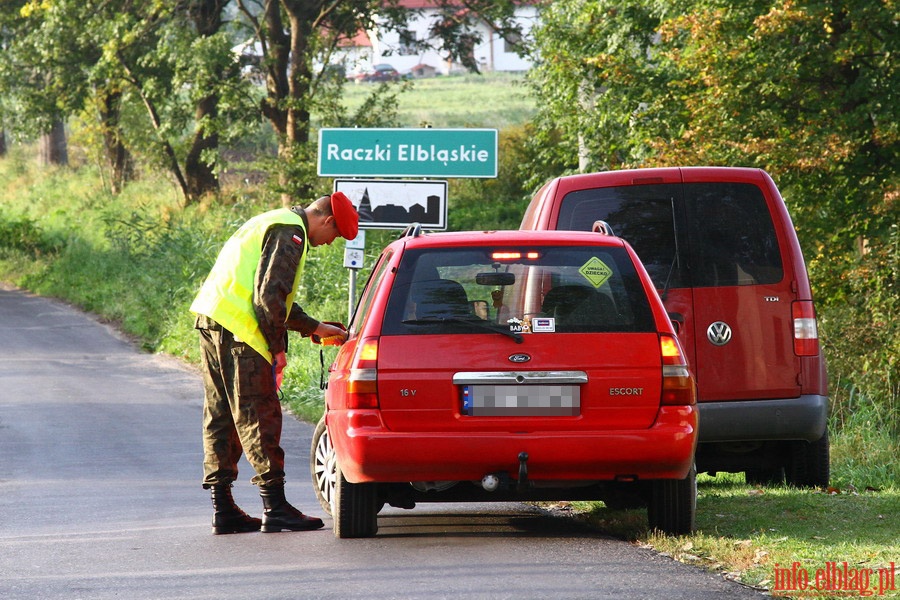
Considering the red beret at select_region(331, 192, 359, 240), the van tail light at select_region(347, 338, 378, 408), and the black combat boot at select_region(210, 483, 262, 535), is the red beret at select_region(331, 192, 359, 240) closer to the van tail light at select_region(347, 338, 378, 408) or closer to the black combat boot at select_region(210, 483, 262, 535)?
the van tail light at select_region(347, 338, 378, 408)

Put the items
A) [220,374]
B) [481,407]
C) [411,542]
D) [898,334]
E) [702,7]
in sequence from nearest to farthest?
[481,407] < [411,542] < [220,374] < [898,334] < [702,7]

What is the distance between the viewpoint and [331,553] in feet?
21.7

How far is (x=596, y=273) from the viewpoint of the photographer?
6.82 metres


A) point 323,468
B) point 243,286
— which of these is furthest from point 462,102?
point 243,286

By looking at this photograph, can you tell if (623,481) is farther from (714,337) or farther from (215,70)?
(215,70)

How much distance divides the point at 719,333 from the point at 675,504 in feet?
6.08

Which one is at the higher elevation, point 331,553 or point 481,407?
point 481,407

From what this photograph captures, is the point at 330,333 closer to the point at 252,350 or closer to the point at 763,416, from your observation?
the point at 252,350

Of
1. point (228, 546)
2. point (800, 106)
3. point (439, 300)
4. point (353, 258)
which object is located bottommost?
point (228, 546)

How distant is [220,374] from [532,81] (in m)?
25.3

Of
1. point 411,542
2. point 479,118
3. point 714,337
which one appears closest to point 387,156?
point 714,337

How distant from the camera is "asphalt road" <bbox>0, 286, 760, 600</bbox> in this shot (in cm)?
573

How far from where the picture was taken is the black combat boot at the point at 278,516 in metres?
7.47

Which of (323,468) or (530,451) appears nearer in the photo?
(530,451)
